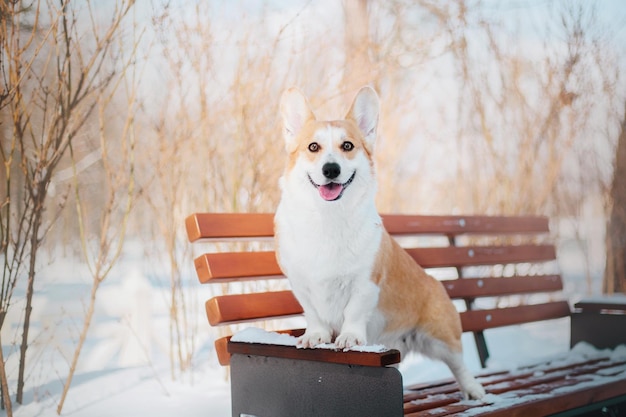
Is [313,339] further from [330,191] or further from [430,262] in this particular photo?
[430,262]

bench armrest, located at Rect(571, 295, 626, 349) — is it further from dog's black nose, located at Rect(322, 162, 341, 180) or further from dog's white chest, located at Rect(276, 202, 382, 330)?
dog's black nose, located at Rect(322, 162, 341, 180)

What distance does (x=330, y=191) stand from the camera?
163 centimetres

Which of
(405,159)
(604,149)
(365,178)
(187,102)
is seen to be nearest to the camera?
(365,178)

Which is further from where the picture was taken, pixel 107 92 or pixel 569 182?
pixel 569 182

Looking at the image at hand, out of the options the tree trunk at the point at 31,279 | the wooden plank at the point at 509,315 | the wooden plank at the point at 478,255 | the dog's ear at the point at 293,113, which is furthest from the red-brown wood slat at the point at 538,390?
the tree trunk at the point at 31,279

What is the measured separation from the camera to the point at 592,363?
2.53 m

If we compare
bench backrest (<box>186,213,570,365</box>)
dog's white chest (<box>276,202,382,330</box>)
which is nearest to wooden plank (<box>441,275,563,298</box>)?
bench backrest (<box>186,213,570,365</box>)

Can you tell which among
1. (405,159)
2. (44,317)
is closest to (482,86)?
(405,159)

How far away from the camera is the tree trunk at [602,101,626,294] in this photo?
14.7 feet

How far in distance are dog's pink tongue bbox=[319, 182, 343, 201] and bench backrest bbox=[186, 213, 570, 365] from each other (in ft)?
1.49

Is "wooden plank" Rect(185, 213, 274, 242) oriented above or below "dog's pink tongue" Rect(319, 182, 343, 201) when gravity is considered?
below

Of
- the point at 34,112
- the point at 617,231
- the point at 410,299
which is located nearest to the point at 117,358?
the point at 34,112

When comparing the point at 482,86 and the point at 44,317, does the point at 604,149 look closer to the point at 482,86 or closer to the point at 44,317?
the point at 482,86

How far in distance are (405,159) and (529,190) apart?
0.84m
